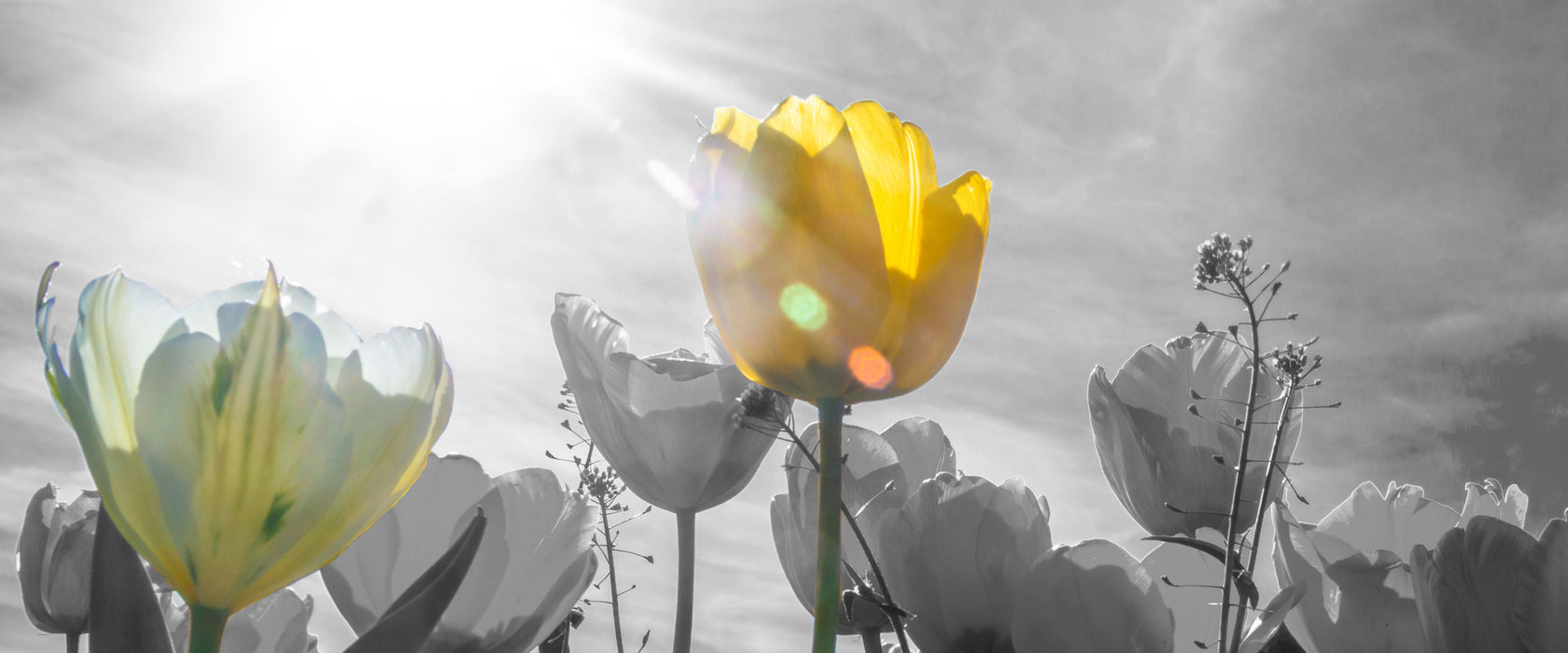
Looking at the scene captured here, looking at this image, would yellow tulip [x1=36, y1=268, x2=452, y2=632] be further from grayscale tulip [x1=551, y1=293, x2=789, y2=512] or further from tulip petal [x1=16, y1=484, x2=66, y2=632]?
tulip petal [x1=16, y1=484, x2=66, y2=632]

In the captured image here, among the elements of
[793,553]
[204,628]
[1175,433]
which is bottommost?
[204,628]

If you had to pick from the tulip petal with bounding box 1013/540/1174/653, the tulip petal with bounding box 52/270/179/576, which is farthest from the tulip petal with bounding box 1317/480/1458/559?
the tulip petal with bounding box 52/270/179/576

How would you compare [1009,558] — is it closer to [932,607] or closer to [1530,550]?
[932,607]

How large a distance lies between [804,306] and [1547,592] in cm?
41

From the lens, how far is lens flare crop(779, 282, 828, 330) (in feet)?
1.36

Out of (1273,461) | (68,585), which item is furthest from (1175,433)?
(68,585)

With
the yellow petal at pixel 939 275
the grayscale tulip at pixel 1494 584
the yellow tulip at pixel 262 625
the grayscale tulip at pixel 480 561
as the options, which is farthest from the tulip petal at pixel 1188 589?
the yellow tulip at pixel 262 625

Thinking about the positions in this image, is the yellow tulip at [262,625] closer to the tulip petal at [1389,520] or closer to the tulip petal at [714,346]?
the tulip petal at [714,346]

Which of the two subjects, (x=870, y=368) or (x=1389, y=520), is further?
(x=1389, y=520)

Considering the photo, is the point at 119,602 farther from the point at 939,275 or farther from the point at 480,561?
the point at 939,275

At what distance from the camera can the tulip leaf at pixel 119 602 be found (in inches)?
16.1

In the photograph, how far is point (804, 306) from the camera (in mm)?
419

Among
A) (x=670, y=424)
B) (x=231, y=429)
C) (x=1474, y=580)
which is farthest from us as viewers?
(x=670, y=424)

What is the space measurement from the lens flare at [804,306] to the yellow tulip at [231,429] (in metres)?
0.14
